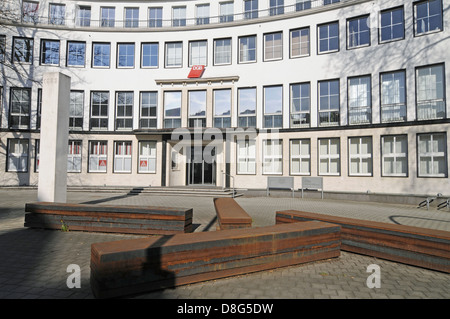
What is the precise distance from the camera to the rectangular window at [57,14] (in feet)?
79.3

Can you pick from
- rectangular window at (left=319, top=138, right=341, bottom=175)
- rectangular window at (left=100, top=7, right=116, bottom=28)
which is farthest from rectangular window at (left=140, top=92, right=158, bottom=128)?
rectangular window at (left=319, top=138, right=341, bottom=175)

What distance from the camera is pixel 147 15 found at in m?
24.4

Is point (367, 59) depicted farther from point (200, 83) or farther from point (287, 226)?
point (287, 226)

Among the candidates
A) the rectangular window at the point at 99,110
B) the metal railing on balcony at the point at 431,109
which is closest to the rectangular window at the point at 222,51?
the rectangular window at the point at 99,110

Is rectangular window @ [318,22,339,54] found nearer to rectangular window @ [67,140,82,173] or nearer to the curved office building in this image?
the curved office building

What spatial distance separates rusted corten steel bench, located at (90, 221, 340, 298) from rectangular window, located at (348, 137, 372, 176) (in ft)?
50.4

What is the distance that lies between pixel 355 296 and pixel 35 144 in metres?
25.7

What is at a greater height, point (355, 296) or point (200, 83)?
point (200, 83)

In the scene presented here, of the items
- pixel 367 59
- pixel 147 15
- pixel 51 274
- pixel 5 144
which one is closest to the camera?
pixel 51 274

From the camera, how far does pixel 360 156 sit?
19016 mm

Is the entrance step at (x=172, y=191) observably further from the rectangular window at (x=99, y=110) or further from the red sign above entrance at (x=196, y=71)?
the red sign above entrance at (x=196, y=71)

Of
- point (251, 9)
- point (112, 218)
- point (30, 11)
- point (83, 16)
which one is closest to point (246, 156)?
point (251, 9)

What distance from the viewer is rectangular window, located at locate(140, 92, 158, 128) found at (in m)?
23.5

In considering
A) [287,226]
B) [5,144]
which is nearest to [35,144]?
[5,144]
